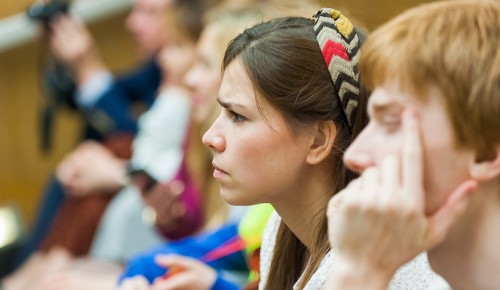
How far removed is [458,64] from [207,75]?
1.72m

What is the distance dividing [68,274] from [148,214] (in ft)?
1.31

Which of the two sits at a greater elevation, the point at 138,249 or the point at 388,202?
the point at 388,202

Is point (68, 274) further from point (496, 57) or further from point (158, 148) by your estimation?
point (496, 57)

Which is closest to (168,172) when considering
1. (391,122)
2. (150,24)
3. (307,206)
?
(150,24)

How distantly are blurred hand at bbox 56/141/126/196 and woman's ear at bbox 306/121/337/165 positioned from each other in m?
1.70

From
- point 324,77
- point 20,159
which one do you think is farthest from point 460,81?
point 20,159

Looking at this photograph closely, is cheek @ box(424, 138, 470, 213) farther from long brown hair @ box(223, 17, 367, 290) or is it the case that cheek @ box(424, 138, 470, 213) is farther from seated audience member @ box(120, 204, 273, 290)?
seated audience member @ box(120, 204, 273, 290)

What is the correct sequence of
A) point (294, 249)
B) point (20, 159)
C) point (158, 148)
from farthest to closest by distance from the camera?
point (20, 159) → point (158, 148) → point (294, 249)

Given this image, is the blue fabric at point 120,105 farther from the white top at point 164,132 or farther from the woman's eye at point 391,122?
the woman's eye at point 391,122

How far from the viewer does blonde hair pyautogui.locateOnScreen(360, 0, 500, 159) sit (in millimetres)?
1042

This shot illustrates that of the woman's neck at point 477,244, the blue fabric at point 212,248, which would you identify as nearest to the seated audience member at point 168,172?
the blue fabric at point 212,248

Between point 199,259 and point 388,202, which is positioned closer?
point 388,202

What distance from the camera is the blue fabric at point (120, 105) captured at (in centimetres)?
369

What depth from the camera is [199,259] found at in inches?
81.1
